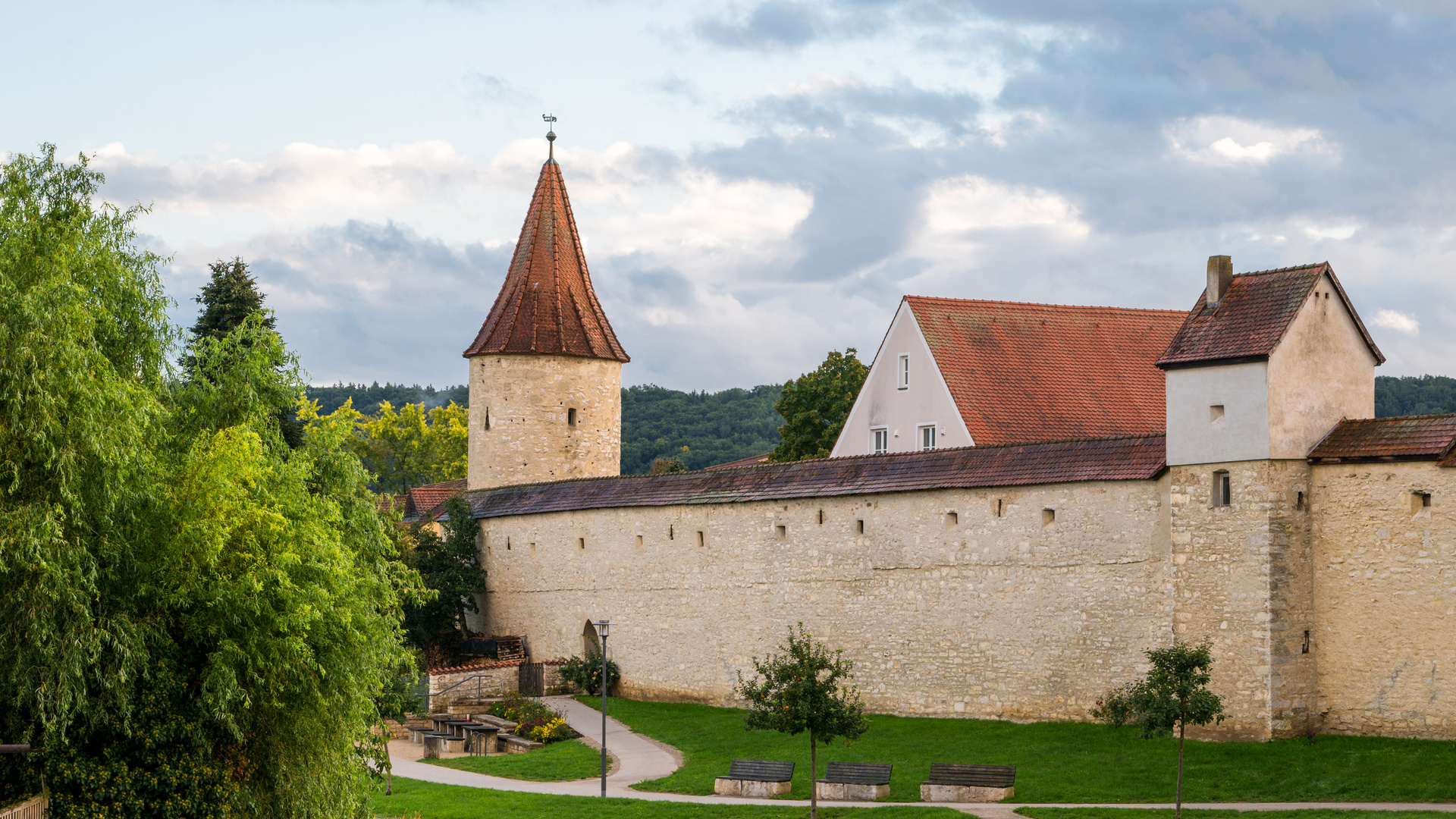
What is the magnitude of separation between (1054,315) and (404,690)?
1911 centimetres

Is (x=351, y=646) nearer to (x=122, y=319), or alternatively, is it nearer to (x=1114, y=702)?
(x=122, y=319)

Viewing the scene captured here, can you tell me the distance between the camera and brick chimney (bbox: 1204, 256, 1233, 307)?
83.3ft

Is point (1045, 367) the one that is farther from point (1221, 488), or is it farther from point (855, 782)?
point (855, 782)

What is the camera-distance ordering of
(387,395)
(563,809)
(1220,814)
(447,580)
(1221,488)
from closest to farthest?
(1220,814), (1221,488), (563,809), (447,580), (387,395)

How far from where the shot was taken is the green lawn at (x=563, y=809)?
902 inches

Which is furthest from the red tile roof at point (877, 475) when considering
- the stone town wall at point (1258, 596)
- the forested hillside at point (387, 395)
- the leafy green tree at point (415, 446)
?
the forested hillside at point (387, 395)

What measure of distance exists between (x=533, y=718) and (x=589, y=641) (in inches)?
163

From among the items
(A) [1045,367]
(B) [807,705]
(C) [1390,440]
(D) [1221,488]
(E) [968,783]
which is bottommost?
(E) [968,783]

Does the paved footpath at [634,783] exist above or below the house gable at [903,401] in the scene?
below

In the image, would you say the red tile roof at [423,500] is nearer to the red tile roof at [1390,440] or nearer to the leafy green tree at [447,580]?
the leafy green tree at [447,580]

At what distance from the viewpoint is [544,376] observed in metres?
43.6

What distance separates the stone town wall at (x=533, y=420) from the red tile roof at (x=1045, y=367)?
10.8 meters

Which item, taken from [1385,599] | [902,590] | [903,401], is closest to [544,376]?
[903,401]

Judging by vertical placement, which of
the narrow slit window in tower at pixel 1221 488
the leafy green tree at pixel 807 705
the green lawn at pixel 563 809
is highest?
the narrow slit window in tower at pixel 1221 488
